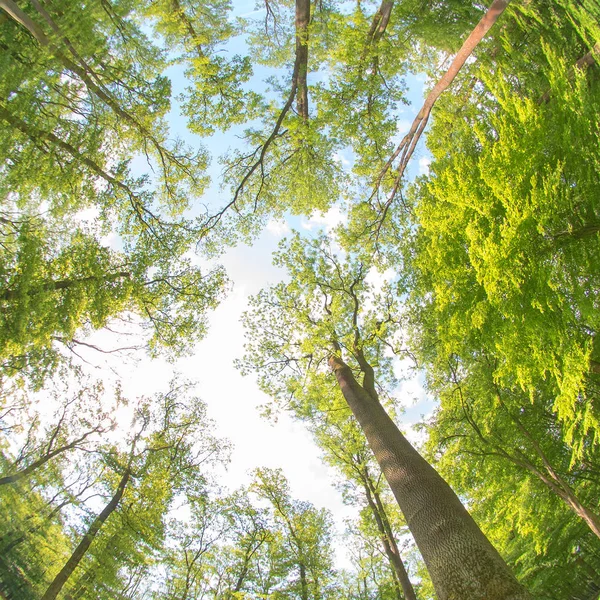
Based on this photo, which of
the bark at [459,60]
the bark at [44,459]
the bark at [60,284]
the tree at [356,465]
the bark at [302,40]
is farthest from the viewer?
the tree at [356,465]

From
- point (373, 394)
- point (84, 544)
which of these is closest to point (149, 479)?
point (84, 544)

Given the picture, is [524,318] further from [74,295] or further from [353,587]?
[353,587]

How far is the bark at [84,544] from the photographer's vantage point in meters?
9.01

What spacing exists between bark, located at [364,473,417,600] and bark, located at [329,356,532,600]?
7761mm

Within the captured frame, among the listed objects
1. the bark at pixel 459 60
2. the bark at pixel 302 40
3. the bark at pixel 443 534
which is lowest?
the bark at pixel 443 534

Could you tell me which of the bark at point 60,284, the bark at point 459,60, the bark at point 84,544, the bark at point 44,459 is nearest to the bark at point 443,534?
the bark at point 459,60

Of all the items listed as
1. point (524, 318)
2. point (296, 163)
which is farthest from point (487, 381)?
point (296, 163)

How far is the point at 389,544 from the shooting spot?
500 inches

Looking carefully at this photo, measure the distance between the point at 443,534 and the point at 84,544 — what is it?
1129 cm

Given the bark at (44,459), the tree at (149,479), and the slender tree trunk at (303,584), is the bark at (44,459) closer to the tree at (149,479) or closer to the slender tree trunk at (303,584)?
the tree at (149,479)

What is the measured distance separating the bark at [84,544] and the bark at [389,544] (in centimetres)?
911

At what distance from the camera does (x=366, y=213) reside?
32.4 feet

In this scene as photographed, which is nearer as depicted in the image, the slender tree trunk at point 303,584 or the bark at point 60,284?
the bark at point 60,284

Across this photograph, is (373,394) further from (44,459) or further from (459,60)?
(44,459)
